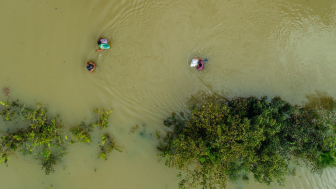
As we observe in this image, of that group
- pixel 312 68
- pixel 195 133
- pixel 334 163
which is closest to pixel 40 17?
pixel 195 133

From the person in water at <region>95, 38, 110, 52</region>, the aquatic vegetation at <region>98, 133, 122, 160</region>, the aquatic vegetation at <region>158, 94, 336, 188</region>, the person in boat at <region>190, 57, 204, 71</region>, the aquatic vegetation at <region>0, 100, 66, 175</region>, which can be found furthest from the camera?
the aquatic vegetation at <region>98, 133, 122, 160</region>

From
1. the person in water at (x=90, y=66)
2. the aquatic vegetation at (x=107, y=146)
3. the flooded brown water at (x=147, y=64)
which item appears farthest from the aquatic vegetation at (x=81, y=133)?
the person in water at (x=90, y=66)

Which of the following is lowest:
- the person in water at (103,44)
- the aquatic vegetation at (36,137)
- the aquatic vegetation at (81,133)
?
the aquatic vegetation at (36,137)

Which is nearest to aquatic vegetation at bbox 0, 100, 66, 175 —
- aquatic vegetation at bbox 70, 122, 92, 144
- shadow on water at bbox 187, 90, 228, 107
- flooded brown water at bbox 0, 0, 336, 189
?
flooded brown water at bbox 0, 0, 336, 189

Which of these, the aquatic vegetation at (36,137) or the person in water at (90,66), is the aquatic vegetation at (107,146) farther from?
the person in water at (90,66)

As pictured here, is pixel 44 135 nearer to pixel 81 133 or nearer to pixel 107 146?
pixel 81 133

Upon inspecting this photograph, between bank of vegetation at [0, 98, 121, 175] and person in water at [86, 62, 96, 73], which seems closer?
bank of vegetation at [0, 98, 121, 175]

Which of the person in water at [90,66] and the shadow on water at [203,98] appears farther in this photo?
the shadow on water at [203,98]

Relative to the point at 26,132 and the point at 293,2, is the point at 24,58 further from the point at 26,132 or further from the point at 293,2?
the point at 293,2

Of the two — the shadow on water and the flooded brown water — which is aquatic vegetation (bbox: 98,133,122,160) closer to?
the flooded brown water
